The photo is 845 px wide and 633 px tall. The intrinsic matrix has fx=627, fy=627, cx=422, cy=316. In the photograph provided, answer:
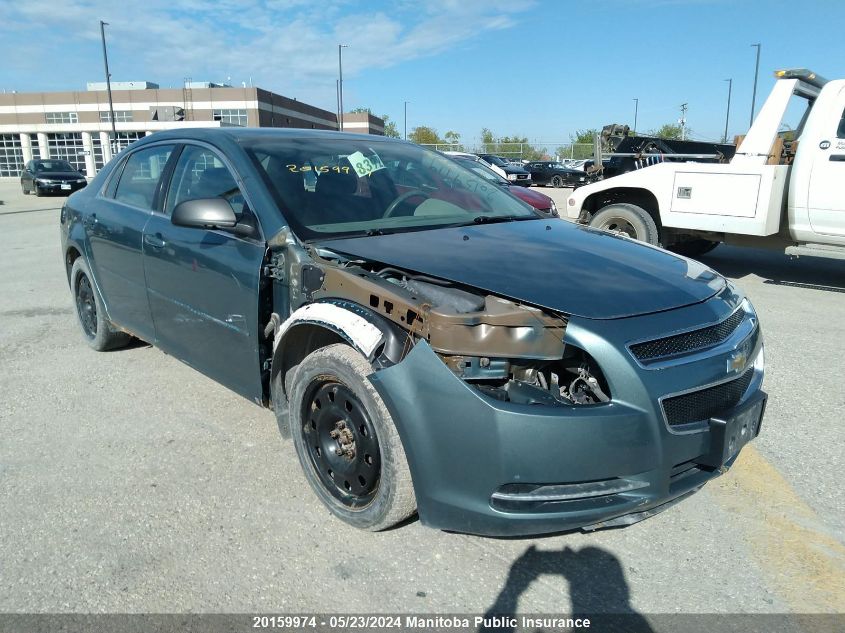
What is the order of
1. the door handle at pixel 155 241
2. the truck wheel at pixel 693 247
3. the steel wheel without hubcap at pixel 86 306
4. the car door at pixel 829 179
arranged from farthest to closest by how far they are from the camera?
the truck wheel at pixel 693 247 < the car door at pixel 829 179 < the steel wheel without hubcap at pixel 86 306 < the door handle at pixel 155 241

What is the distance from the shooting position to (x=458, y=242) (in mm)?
2963

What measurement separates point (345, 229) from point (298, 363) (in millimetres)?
692

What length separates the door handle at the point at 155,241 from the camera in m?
3.66

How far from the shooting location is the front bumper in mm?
2094

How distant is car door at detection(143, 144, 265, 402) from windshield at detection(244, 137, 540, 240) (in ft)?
0.75

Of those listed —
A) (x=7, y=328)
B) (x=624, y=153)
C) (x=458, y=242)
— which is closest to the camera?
(x=458, y=242)

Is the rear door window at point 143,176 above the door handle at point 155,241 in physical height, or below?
above

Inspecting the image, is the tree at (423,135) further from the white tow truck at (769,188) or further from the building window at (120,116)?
the white tow truck at (769,188)

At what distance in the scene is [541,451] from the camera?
209 cm

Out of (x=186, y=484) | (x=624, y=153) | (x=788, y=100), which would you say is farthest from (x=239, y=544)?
(x=624, y=153)

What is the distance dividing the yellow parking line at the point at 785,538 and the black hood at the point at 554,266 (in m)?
1.00

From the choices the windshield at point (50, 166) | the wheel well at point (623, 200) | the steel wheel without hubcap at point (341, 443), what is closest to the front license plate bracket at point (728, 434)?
the steel wheel without hubcap at point (341, 443)

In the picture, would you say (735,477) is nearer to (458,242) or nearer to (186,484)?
(458,242)

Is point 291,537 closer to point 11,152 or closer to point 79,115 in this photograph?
point 79,115
